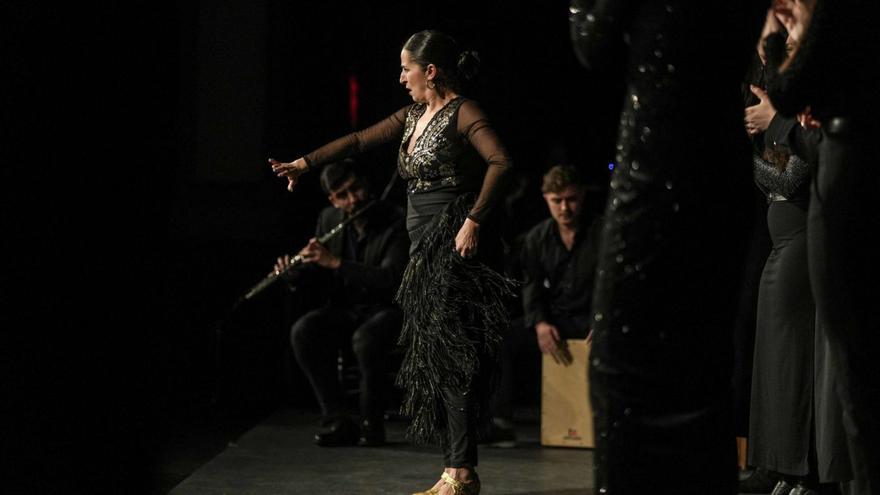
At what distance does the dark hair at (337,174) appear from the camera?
4.77 m

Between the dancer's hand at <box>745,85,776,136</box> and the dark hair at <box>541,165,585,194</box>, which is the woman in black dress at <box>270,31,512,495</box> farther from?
the dark hair at <box>541,165,585,194</box>

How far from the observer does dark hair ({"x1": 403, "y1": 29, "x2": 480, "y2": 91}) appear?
131 inches

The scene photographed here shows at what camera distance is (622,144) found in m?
1.85

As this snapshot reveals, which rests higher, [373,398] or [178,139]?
[178,139]

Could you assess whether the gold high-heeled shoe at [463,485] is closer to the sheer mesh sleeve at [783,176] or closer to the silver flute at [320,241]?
the sheer mesh sleeve at [783,176]

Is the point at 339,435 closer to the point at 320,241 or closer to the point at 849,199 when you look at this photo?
the point at 320,241

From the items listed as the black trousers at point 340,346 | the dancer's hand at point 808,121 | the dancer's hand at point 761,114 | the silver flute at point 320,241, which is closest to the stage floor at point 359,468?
the black trousers at point 340,346

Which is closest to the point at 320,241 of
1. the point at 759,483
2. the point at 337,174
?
the point at 337,174

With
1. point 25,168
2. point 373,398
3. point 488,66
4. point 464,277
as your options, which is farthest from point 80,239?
point 488,66

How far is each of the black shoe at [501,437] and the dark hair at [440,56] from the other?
5.54 ft

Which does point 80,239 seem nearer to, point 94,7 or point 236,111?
point 94,7

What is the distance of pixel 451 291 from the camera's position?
3.29m

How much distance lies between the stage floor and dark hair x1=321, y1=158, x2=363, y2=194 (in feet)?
3.46

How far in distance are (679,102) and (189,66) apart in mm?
4495
